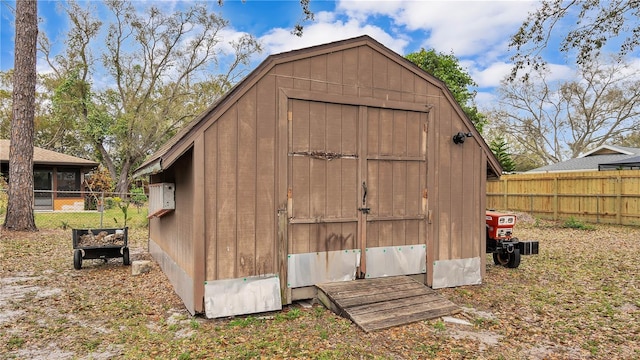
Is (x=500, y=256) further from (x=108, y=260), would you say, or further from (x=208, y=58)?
(x=208, y=58)

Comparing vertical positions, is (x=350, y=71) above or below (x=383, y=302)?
above

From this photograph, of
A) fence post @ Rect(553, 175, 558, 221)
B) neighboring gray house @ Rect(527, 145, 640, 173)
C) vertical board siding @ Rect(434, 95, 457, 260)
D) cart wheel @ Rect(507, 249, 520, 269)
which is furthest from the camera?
neighboring gray house @ Rect(527, 145, 640, 173)

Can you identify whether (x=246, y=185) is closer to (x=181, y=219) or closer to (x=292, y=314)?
(x=181, y=219)

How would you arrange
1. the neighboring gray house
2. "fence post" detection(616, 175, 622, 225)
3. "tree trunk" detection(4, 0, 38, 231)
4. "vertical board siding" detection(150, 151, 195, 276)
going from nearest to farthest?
"vertical board siding" detection(150, 151, 195, 276), "tree trunk" detection(4, 0, 38, 231), "fence post" detection(616, 175, 622, 225), the neighboring gray house

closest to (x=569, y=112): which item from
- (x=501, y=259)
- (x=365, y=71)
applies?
(x=501, y=259)

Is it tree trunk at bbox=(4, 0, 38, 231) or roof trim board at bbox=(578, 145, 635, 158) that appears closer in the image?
tree trunk at bbox=(4, 0, 38, 231)

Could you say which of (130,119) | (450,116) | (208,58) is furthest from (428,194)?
(208,58)

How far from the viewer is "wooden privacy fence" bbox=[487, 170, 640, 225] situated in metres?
12.9

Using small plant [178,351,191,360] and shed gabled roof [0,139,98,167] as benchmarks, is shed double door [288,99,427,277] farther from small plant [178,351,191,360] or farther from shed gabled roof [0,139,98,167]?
shed gabled roof [0,139,98,167]

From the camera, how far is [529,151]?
36.8 meters

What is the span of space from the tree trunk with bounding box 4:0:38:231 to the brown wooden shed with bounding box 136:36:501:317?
7201mm

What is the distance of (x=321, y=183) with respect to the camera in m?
4.77

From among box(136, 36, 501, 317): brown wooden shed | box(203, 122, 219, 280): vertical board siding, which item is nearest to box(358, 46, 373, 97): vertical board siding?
box(136, 36, 501, 317): brown wooden shed

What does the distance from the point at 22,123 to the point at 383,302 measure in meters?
11.2
